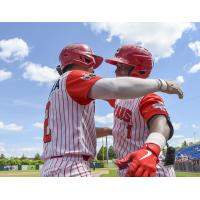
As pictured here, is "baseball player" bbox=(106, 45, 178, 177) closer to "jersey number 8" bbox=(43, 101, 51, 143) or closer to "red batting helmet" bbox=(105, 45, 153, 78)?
"red batting helmet" bbox=(105, 45, 153, 78)

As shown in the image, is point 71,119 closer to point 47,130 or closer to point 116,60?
point 47,130

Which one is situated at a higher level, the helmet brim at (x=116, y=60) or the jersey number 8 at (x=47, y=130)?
the helmet brim at (x=116, y=60)

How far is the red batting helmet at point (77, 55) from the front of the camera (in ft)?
11.1

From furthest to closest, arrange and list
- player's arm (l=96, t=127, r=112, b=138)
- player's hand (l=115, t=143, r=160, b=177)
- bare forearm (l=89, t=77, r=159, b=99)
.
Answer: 1. player's arm (l=96, t=127, r=112, b=138)
2. bare forearm (l=89, t=77, r=159, b=99)
3. player's hand (l=115, t=143, r=160, b=177)

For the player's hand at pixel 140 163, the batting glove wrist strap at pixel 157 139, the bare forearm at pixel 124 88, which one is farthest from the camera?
the batting glove wrist strap at pixel 157 139

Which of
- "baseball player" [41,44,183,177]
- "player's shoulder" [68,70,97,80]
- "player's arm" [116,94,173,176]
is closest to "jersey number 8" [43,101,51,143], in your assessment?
"baseball player" [41,44,183,177]

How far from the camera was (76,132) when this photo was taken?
2986mm

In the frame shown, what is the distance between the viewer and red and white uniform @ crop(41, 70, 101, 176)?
2.92 meters

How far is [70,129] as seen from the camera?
2.98 meters

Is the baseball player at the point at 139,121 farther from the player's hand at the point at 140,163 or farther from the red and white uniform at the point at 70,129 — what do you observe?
the red and white uniform at the point at 70,129

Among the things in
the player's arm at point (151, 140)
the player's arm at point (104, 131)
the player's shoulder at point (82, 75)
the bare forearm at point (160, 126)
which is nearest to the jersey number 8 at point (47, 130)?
the player's shoulder at point (82, 75)

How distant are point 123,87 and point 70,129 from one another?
61 centimetres

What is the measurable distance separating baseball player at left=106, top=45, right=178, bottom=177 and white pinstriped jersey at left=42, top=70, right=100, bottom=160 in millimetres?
371
